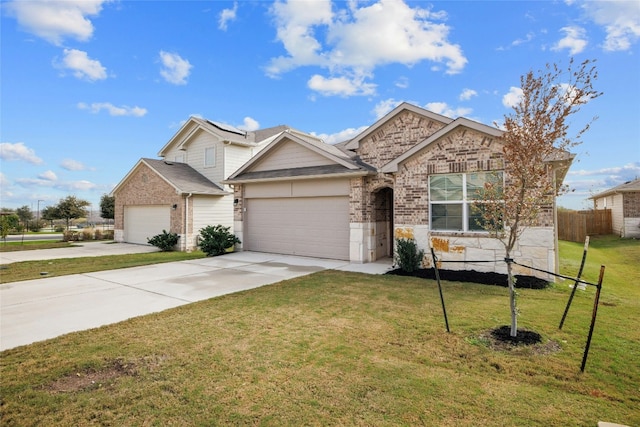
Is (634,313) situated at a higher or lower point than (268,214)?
lower

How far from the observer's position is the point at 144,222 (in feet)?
65.7

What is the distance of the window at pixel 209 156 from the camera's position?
20047 mm

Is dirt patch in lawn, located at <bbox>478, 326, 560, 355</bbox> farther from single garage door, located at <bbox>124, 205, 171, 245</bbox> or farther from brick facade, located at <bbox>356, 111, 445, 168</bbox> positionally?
single garage door, located at <bbox>124, 205, 171, 245</bbox>

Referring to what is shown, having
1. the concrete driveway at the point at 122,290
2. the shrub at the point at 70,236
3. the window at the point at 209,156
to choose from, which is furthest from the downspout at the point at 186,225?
the shrub at the point at 70,236

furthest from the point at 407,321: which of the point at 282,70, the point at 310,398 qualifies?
the point at 282,70

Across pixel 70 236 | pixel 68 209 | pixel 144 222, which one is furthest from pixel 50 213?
pixel 144 222

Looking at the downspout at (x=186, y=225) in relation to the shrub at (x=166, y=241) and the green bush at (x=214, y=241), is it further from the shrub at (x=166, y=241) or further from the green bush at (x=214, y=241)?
the green bush at (x=214, y=241)

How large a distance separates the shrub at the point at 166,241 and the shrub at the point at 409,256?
40.9ft

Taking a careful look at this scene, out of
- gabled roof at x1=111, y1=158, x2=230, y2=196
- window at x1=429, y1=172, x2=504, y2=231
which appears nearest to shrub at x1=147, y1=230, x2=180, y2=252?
gabled roof at x1=111, y1=158, x2=230, y2=196

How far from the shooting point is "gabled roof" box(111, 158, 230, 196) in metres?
17.6

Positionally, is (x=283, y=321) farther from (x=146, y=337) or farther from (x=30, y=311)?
(x=30, y=311)

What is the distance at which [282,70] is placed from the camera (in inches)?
675

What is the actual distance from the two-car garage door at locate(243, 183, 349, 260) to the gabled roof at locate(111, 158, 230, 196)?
14.0ft

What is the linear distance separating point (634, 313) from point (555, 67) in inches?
198
